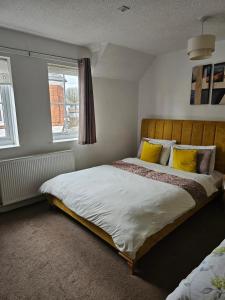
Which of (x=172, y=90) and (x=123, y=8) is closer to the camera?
(x=123, y=8)

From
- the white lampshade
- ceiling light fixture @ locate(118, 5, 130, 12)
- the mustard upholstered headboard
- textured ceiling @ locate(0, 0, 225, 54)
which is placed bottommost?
the mustard upholstered headboard

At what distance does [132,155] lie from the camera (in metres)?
4.34

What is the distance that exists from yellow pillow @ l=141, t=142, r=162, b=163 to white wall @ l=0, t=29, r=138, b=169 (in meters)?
0.81

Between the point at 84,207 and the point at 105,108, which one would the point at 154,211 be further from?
the point at 105,108

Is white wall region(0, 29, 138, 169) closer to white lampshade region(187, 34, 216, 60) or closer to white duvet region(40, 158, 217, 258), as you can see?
white duvet region(40, 158, 217, 258)

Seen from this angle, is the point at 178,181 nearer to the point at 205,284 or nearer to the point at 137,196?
the point at 137,196

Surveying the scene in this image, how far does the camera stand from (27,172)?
2.69m

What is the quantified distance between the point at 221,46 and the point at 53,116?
2.78 m

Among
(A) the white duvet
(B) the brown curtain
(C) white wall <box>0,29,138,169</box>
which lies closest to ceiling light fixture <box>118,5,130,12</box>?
(B) the brown curtain

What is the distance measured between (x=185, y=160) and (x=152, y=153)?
22.8 inches

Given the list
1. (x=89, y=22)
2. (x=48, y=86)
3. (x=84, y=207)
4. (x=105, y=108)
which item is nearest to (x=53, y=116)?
(x=48, y=86)

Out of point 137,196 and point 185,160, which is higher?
point 185,160

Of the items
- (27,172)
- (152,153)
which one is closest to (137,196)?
(152,153)

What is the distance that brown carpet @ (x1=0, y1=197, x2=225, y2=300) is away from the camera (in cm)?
153
